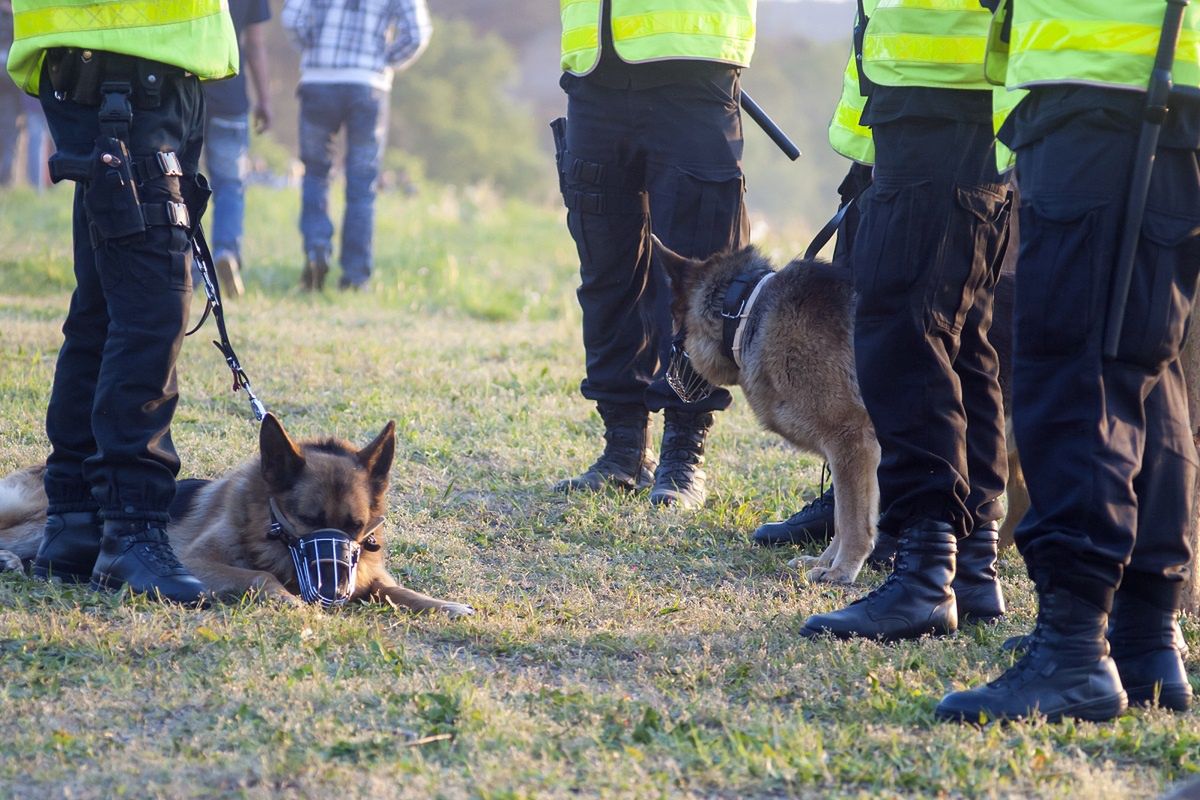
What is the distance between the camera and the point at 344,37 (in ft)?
30.3

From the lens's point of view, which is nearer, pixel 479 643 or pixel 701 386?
pixel 479 643

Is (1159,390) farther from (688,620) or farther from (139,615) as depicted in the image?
(139,615)

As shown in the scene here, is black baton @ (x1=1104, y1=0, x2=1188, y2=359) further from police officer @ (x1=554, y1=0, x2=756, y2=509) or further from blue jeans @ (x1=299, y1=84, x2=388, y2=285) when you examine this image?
blue jeans @ (x1=299, y1=84, x2=388, y2=285)

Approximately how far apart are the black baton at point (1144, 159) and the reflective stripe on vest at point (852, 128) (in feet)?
4.40

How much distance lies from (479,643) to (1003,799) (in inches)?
54.6

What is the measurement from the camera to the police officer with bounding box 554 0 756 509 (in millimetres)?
4379

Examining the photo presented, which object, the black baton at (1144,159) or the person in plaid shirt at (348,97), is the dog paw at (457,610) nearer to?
the black baton at (1144,159)

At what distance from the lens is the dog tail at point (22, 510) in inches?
146

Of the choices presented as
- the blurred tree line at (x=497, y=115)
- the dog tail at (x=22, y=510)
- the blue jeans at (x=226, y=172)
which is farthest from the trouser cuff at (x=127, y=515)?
the blurred tree line at (x=497, y=115)

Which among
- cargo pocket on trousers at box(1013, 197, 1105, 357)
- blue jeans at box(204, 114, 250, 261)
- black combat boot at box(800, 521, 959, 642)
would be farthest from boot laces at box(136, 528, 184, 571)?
blue jeans at box(204, 114, 250, 261)

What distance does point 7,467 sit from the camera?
4555 mm

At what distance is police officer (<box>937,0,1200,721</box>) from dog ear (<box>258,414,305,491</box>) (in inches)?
72.1

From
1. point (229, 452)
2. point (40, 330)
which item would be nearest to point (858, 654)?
point (229, 452)

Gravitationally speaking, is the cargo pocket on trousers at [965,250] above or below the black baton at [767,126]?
below
